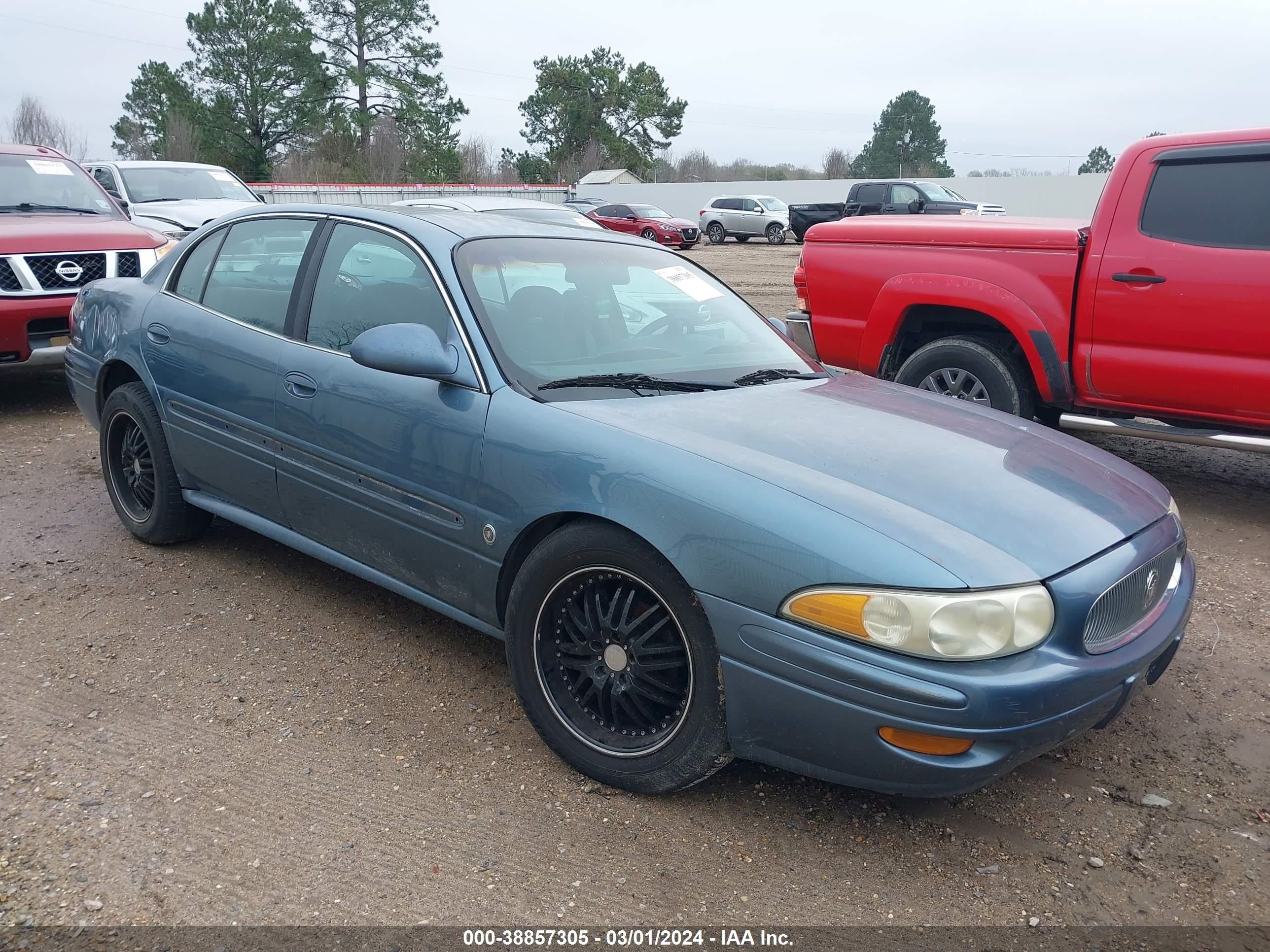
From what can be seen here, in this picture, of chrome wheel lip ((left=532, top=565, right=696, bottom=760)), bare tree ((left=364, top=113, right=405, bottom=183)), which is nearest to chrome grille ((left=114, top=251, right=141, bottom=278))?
chrome wheel lip ((left=532, top=565, right=696, bottom=760))

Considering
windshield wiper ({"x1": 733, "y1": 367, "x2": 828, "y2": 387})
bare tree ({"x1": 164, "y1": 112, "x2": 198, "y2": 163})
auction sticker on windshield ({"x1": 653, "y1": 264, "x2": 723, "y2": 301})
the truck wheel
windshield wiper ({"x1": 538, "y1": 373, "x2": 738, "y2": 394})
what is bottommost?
the truck wheel

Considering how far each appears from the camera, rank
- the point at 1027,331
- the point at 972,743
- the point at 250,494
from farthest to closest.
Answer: the point at 1027,331
the point at 250,494
the point at 972,743

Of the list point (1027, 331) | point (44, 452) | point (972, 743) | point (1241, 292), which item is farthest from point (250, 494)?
point (1241, 292)

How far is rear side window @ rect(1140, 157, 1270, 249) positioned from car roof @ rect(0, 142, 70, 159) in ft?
27.5

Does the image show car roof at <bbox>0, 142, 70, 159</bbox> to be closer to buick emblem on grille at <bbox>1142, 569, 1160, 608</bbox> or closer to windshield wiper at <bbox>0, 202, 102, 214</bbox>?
windshield wiper at <bbox>0, 202, 102, 214</bbox>

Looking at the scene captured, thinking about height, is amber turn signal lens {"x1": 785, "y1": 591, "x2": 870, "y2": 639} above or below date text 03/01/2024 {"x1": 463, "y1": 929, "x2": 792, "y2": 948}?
above

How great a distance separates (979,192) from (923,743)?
1589 inches

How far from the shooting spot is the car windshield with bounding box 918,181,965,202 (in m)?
23.7

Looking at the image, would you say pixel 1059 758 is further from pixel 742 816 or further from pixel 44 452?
pixel 44 452

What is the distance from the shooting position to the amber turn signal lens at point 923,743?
233 centimetres

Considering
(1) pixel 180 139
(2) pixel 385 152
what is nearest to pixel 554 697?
(1) pixel 180 139

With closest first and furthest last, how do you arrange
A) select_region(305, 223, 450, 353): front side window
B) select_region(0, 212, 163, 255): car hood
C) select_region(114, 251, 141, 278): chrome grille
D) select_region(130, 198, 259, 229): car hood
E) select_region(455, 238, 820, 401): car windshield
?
select_region(455, 238, 820, 401): car windshield → select_region(305, 223, 450, 353): front side window → select_region(0, 212, 163, 255): car hood → select_region(114, 251, 141, 278): chrome grille → select_region(130, 198, 259, 229): car hood

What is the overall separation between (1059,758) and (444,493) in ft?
6.67

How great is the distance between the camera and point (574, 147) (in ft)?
206
